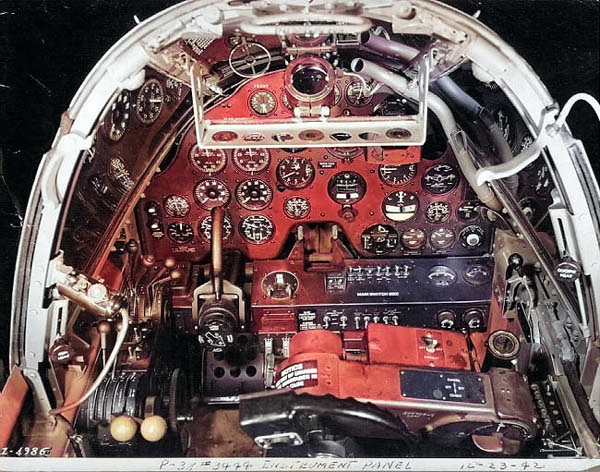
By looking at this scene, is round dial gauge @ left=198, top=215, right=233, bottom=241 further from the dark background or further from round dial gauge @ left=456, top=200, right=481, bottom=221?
the dark background

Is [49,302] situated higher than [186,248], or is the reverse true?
[186,248]

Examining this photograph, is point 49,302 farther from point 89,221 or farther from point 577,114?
point 577,114

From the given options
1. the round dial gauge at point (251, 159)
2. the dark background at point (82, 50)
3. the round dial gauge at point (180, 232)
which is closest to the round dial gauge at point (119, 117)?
the dark background at point (82, 50)

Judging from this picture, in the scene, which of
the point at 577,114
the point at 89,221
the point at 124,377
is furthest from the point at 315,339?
the point at 577,114

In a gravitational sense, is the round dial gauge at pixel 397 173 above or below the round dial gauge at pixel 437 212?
above

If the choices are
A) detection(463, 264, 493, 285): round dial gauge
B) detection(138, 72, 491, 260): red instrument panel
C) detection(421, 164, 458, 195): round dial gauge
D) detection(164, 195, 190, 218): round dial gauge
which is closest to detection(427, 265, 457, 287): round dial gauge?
detection(463, 264, 493, 285): round dial gauge

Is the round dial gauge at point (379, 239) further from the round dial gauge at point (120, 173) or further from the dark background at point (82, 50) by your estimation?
the dark background at point (82, 50)

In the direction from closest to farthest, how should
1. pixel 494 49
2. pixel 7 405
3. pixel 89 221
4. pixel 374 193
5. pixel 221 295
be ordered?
pixel 494 49, pixel 7 405, pixel 89 221, pixel 221 295, pixel 374 193
